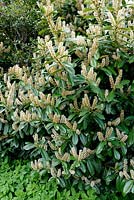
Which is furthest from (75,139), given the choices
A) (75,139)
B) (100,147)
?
(100,147)

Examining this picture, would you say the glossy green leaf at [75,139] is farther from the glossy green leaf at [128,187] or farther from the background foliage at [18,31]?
the background foliage at [18,31]

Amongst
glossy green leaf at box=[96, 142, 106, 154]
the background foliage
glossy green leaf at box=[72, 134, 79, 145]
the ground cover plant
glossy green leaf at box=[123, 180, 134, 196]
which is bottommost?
the ground cover plant

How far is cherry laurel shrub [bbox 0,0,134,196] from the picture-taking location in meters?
2.78

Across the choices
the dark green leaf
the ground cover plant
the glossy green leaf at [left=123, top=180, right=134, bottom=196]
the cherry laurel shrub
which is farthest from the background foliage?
the glossy green leaf at [left=123, top=180, right=134, bottom=196]

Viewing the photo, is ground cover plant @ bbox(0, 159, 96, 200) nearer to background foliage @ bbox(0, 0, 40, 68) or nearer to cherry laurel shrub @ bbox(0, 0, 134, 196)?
cherry laurel shrub @ bbox(0, 0, 134, 196)

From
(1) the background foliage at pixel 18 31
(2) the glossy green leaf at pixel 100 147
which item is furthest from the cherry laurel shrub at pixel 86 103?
(1) the background foliage at pixel 18 31

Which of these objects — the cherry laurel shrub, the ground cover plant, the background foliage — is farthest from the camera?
the background foliage

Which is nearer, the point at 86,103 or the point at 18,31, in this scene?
the point at 86,103

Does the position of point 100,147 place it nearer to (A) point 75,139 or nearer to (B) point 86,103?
(A) point 75,139

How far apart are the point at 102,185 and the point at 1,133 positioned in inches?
43.7

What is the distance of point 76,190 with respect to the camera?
319 centimetres

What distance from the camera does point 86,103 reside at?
278 centimetres

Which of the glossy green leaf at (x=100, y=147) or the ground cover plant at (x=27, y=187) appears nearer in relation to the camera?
the glossy green leaf at (x=100, y=147)

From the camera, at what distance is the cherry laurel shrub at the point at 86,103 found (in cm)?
278
